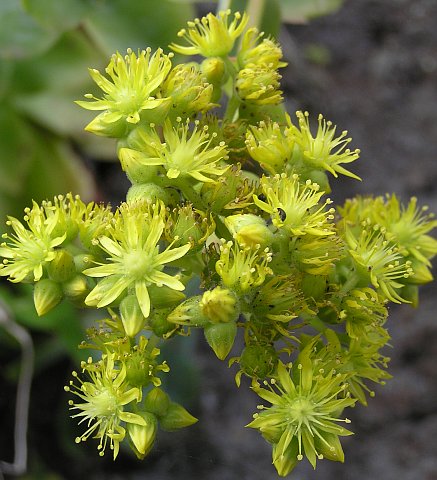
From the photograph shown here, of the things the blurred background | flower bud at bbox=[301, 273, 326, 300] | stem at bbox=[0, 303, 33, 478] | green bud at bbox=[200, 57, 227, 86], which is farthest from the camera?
the blurred background

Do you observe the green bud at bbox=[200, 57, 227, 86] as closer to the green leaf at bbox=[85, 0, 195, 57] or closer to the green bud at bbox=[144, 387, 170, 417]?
the green bud at bbox=[144, 387, 170, 417]

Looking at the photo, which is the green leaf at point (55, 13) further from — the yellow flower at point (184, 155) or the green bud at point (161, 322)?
the green bud at point (161, 322)

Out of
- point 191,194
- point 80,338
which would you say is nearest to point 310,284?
point 191,194

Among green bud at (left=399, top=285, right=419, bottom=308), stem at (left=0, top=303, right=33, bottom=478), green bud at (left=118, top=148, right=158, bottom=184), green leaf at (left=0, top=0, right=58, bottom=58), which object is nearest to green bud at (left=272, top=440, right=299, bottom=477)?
green bud at (left=399, top=285, right=419, bottom=308)

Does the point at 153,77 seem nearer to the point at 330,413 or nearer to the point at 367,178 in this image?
the point at 330,413

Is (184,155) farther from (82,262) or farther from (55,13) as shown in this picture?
(55,13)

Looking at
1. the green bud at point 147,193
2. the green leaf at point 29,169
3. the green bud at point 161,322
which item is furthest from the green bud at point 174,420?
the green leaf at point 29,169
